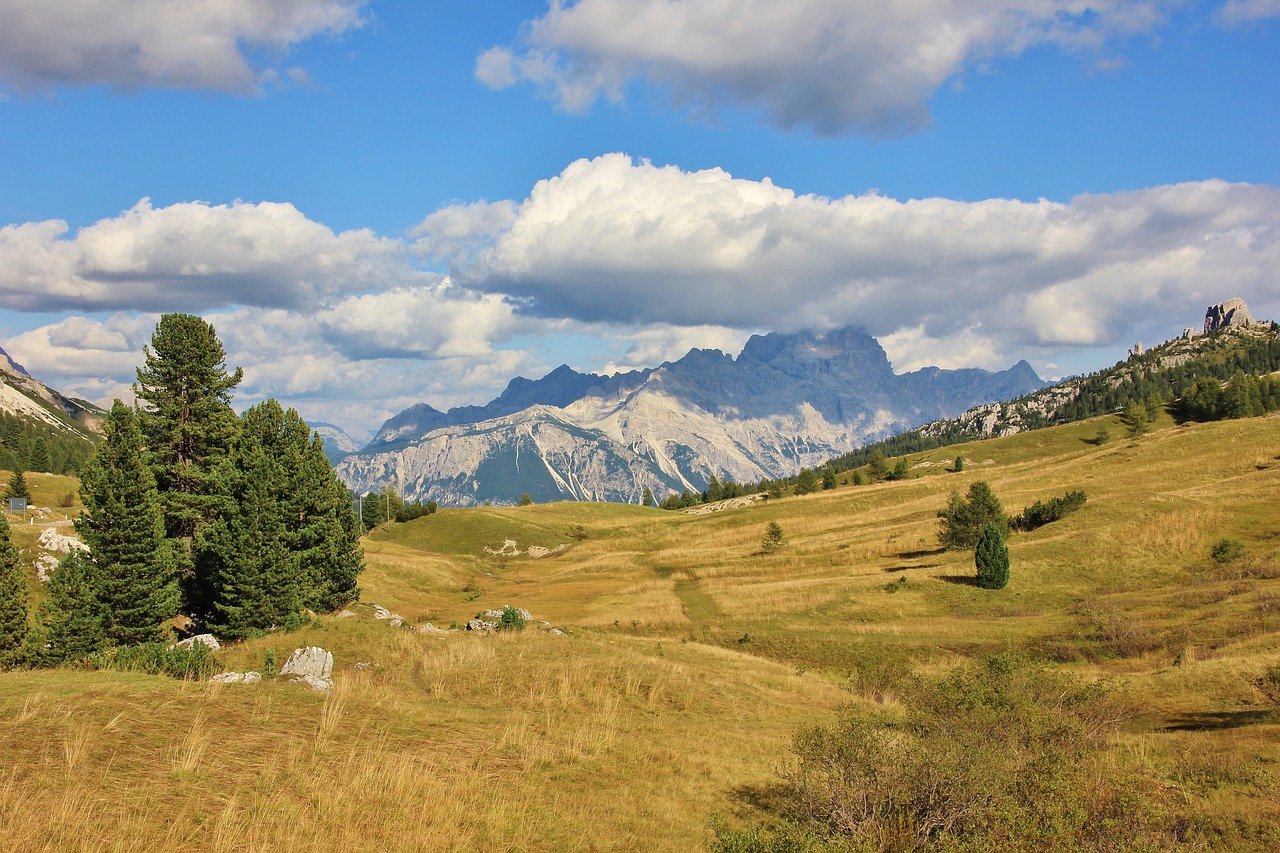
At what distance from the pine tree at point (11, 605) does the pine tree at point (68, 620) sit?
83 cm

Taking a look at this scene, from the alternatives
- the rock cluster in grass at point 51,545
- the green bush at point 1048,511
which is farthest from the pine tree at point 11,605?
the green bush at point 1048,511

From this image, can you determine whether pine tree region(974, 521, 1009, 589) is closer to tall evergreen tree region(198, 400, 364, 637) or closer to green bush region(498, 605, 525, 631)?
green bush region(498, 605, 525, 631)

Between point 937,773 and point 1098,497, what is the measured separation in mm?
75733

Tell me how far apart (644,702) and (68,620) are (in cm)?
2901

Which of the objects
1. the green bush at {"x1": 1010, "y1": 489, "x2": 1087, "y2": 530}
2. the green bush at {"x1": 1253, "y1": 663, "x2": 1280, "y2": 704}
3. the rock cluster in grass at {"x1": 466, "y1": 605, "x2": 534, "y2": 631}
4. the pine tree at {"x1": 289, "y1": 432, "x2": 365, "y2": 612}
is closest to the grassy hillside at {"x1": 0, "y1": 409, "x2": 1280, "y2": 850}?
the green bush at {"x1": 1253, "y1": 663, "x2": 1280, "y2": 704}

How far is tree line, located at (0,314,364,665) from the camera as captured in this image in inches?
1320

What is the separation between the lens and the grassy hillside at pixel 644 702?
12.2 metres

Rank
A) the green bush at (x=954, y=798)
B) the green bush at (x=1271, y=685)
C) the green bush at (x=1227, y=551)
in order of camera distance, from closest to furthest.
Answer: the green bush at (x=954, y=798), the green bush at (x=1271, y=685), the green bush at (x=1227, y=551)

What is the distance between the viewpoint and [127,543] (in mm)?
35562

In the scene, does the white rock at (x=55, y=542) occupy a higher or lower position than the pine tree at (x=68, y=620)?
higher

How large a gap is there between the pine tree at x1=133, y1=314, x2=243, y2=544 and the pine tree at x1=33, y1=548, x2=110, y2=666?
12874mm

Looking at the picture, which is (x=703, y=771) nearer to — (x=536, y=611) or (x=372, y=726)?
(x=372, y=726)

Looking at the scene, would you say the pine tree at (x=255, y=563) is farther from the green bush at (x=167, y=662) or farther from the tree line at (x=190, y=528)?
the green bush at (x=167, y=662)

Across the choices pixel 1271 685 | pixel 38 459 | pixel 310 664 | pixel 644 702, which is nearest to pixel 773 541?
pixel 1271 685
